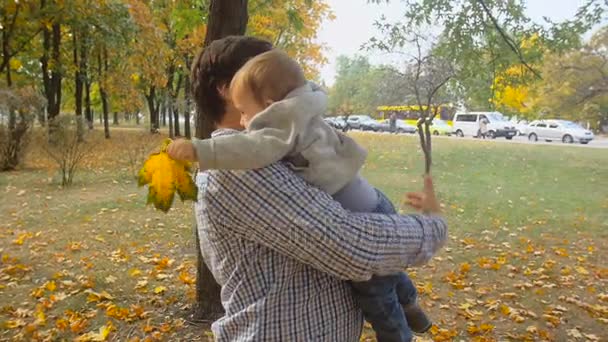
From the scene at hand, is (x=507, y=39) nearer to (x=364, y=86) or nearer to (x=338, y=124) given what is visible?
(x=338, y=124)

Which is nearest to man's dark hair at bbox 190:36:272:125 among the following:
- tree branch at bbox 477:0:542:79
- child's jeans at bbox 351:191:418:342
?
child's jeans at bbox 351:191:418:342

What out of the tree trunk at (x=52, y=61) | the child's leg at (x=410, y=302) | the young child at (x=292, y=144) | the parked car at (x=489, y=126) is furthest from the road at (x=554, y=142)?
the young child at (x=292, y=144)

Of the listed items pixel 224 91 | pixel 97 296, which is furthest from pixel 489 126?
pixel 224 91

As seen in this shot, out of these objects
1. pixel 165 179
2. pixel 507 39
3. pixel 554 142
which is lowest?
pixel 554 142

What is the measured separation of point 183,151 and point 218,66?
0.27m

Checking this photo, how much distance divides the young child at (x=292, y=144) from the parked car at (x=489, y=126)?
34.4 feet

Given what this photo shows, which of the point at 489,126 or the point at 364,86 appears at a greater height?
the point at 364,86

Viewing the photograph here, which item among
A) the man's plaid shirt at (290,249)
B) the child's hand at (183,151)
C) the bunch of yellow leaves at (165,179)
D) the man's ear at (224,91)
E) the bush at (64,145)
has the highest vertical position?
the man's ear at (224,91)

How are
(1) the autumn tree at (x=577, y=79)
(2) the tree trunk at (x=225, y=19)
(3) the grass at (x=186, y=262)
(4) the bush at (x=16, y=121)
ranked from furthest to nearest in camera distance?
1. (4) the bush at (x=16, y=121)
2. (1) the autumn tree at (x=577, y=79)
3. (3) the grass at (x=186, y=262)
4. (2) the tree trunk at (x=225, y=19)

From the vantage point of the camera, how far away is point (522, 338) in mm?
3342

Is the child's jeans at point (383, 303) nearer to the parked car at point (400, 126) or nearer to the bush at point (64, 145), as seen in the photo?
the bush at point (64, 145)

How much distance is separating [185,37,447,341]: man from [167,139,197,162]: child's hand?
0.08 metres

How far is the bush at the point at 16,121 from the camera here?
9586 millimetres

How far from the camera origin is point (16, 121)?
973cm
